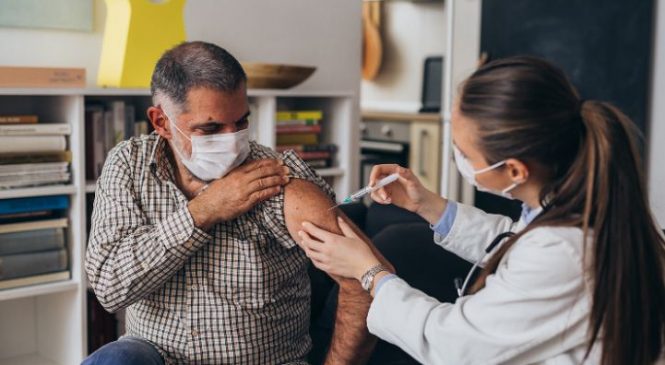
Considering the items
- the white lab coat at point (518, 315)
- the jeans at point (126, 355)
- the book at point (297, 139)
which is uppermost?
→ the book at point (297, 139)

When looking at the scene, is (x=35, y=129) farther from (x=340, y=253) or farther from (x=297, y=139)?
(x=340, y=253)

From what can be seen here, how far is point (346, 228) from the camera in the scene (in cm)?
172

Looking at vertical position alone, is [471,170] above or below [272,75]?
below

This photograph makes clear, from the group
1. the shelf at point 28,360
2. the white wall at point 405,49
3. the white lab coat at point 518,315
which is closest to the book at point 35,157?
the shelf at point 28,360

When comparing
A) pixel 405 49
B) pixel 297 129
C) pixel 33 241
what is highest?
pixel 405 49

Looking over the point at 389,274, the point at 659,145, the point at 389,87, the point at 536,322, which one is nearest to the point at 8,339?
the point at 389,274

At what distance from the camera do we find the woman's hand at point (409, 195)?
5.91ft

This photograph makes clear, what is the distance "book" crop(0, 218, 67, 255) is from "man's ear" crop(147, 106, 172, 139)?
33.3 inches

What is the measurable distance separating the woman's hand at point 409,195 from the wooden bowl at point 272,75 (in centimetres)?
131

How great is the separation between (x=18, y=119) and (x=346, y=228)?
1295 millimetres

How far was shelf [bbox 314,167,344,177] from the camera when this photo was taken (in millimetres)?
3233

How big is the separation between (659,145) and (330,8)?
166cm

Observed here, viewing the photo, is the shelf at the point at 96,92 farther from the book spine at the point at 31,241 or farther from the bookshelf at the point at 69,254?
the book spine at the point at 31,241

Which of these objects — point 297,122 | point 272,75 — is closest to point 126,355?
point 272,75
